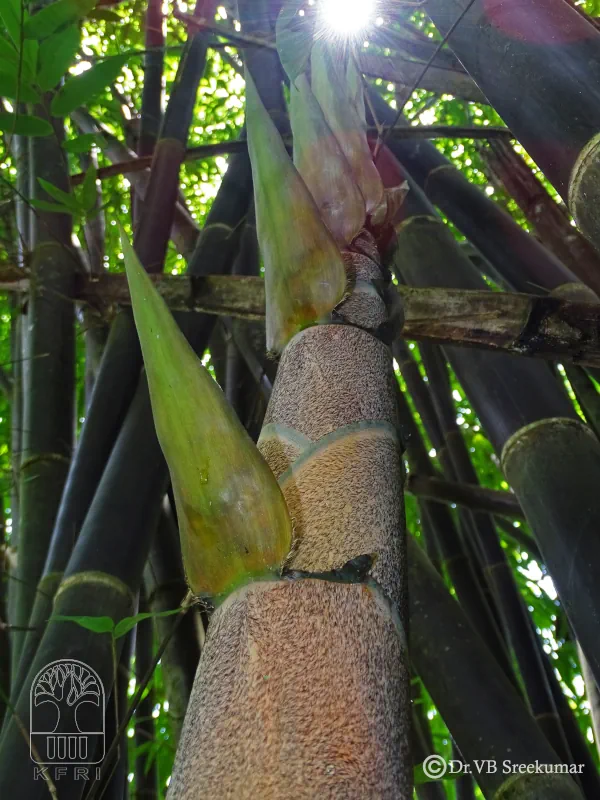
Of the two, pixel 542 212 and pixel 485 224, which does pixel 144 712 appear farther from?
pixel 542 212

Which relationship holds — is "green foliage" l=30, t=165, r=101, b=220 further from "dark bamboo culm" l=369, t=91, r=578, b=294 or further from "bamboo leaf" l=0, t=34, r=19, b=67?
"dark bamboo culm" l=369, t=91, r=578, b=294

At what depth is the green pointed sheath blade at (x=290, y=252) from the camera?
0.58m

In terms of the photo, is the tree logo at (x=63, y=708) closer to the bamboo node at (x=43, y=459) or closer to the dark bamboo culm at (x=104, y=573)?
the dark bamboo culm at (x=104, y=573)

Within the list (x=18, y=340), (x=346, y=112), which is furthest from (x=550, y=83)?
(x=18, y=340)

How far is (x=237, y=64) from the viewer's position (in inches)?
Answer: 87.7

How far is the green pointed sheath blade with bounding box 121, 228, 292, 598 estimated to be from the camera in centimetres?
42

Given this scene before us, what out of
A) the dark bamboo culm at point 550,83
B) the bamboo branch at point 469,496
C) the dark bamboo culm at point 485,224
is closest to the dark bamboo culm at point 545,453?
the dark bamboo culm at point 485,224

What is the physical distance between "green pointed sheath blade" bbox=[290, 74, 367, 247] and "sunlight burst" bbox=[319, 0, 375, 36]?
19 cm

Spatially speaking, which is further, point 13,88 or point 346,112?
point 13,88

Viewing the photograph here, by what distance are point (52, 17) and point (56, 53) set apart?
5 centimetres

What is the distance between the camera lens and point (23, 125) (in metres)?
1.07

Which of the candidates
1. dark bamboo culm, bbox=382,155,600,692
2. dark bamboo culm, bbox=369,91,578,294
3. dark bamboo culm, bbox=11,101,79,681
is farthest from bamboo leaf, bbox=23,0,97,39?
dark bamboo culm, bbox=369,91,578,294

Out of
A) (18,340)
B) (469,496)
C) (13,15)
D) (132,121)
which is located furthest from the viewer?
(132,121)

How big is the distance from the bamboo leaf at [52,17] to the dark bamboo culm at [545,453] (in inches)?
27.7
